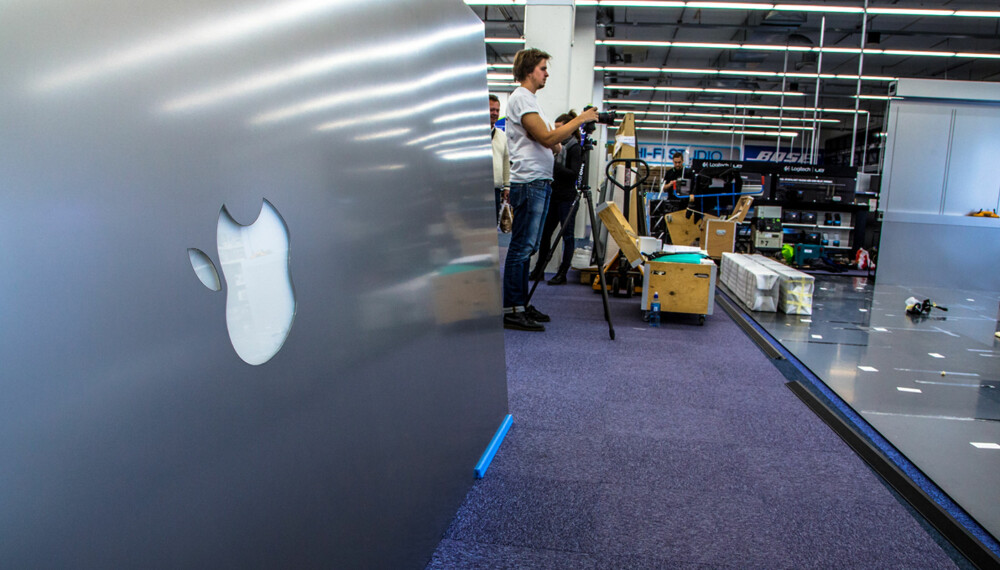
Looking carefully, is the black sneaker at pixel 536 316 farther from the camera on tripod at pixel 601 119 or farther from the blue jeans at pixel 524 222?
the camera on tripod at pixel 601 119

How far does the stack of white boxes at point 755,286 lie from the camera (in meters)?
4.23

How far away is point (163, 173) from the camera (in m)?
0.52

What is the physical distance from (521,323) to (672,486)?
1.81m

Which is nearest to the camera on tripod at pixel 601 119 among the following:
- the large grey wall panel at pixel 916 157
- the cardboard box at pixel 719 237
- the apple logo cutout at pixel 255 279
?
the apple logo cutout at pixel 255 279

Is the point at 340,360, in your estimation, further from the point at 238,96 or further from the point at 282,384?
the point at 238,96

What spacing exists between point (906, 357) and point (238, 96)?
350 cm

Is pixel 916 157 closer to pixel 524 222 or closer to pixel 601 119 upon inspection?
pixel 601 119

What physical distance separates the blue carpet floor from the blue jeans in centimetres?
73

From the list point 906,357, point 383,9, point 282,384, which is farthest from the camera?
point 906,357

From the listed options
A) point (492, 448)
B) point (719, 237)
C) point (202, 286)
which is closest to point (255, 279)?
point (202, 286)

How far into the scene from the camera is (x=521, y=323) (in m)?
3.35

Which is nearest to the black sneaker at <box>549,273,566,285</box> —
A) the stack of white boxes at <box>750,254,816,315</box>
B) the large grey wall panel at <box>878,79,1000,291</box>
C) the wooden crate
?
the wooden crate

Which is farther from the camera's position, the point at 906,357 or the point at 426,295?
the point at 906,357

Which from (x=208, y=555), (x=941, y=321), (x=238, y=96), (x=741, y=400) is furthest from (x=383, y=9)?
(x=941, y=321)
